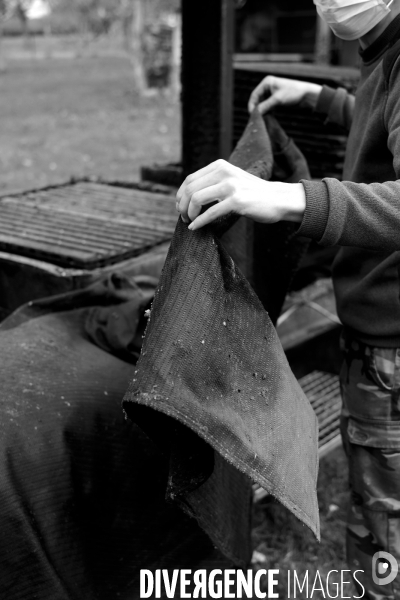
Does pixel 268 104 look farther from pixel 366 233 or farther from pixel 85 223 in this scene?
pixel 85 223

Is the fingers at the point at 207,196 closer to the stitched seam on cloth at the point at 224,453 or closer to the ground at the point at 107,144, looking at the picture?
the stitched seam on cloth at the point at 224,453

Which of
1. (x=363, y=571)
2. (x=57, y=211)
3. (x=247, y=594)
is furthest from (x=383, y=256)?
(x=57, y=211)

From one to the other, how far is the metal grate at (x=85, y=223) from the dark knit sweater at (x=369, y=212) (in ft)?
3.64

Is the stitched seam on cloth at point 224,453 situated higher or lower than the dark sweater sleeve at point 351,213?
lower

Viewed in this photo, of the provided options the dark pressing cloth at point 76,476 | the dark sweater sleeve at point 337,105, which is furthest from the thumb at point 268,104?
the dark pressing cloth at point 76,476

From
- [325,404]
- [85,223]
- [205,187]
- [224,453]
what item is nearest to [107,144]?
[85,223]

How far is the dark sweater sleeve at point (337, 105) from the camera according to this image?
247 centimetres

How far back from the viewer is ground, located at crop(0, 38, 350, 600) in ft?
9.84

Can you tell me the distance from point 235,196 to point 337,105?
3.85 ft

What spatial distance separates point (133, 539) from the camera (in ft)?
6.95

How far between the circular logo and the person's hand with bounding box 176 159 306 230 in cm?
114

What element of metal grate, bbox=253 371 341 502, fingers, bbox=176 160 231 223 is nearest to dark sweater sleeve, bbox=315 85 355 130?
fingers, bbox=176 160 231 223

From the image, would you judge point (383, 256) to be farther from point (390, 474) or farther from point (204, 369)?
point (204, 369)

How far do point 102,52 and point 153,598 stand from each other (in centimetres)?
3772
